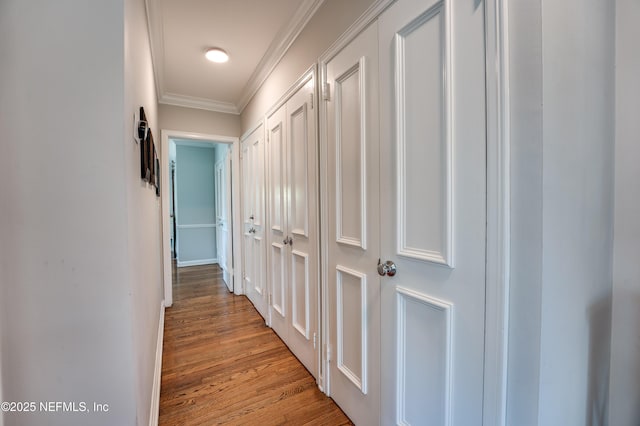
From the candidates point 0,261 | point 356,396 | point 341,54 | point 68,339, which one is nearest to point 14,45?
point 0,261

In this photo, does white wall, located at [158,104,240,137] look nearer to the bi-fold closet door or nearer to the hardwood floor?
the bi-fold closet door

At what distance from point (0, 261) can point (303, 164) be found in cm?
143

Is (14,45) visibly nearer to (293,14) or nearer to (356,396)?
(293,14)

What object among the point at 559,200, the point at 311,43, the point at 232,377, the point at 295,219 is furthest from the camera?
the point at 295,219

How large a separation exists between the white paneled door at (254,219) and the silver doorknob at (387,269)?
1.70m

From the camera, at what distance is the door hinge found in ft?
5.03

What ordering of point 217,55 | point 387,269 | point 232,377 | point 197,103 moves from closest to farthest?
point 387,269, point 232,377, point 217,55, point 197,103

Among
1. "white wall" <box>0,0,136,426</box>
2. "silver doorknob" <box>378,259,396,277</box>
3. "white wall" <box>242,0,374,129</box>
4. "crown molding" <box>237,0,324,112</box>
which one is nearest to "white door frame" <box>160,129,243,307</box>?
"crown molding" <box>237,0,324,112</box>

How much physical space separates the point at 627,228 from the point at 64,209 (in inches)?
68.1

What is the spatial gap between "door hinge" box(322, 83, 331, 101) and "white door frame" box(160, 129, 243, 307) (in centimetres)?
225

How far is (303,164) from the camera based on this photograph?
6.10 ft

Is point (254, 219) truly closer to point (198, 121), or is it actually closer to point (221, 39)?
point (198, 121)

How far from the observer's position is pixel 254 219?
3.02 metres

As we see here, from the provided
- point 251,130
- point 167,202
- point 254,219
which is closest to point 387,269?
point 254,219
